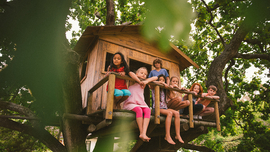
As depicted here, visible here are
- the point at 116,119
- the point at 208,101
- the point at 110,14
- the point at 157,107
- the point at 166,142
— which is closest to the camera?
the point at 116,119

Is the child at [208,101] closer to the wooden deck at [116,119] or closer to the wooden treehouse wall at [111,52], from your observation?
the wooden deck at [116,119]

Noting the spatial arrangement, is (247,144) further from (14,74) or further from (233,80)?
(14,74)

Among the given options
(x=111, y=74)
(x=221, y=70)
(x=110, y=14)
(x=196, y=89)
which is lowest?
(x=196, y=89)

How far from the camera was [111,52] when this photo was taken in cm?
648

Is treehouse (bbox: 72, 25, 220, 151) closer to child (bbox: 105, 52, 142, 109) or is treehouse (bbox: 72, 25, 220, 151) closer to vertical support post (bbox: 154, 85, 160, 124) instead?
vertical support post (bbox: 154, 85, 160, 124)

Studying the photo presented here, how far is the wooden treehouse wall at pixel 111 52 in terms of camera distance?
5.80 meters

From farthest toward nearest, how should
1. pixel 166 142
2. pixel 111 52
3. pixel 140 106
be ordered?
1. pixel 111 52
2. pixel 166 142
3. pixel 140 106

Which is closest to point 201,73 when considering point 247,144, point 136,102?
point 247,144

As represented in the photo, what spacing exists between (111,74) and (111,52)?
2.73 m

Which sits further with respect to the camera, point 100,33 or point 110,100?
point 100,33

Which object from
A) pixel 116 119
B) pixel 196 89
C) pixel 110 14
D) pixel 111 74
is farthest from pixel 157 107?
pixel 110 14

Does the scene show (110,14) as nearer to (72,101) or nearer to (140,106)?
(72,101)

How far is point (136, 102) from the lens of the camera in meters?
4.28

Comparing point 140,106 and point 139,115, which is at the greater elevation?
point 140,106
